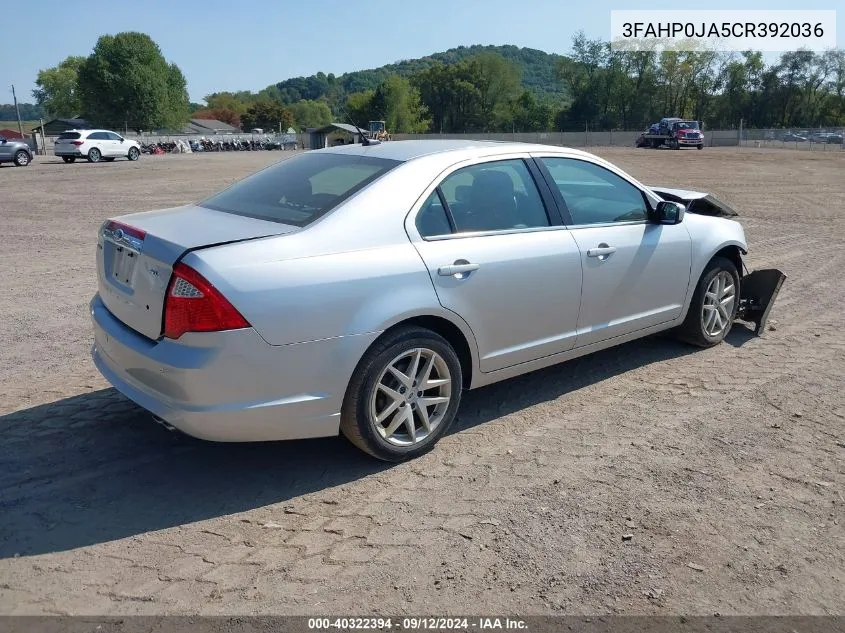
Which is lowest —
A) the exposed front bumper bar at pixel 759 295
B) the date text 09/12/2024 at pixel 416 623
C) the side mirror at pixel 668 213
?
the date text 09/12/2024 at pixel 416 623

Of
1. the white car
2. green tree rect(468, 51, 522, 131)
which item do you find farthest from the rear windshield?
green tree rect(468, 51, 522, 131)

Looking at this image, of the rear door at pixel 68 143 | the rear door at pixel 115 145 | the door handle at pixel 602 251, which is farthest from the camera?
the rear door at pixel 115 145

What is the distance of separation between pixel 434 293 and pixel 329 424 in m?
0.87

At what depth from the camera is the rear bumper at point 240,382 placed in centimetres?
323

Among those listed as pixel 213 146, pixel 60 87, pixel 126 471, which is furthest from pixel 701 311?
pixel 60 87

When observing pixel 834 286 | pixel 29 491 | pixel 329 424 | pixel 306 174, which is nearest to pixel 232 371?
pixel 329 424

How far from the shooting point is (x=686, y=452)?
4000 mm

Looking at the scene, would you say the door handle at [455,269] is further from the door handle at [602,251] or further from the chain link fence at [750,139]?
the chain link fence at [750,139]

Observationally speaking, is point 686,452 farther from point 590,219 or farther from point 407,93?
point 407,93

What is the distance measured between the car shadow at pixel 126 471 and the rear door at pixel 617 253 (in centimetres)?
75

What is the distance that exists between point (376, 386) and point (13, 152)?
36383 mm

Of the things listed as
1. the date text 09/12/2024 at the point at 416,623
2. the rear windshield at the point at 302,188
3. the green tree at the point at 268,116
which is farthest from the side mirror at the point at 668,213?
the green tree at the point at 268,116

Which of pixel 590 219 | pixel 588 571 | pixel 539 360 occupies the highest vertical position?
pixel 590 219

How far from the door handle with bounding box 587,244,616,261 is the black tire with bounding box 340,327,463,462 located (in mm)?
1285
